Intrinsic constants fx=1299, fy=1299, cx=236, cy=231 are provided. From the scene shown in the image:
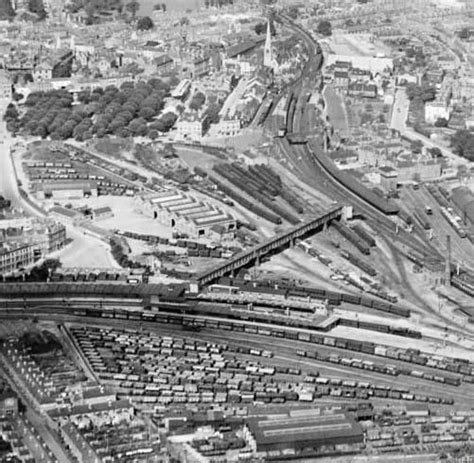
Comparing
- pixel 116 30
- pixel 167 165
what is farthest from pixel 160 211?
pixel 116 30

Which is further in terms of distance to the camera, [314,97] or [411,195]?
[314,97]

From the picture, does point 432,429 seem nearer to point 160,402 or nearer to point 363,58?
point 160,402

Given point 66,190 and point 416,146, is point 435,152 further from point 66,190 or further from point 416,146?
point 66,190

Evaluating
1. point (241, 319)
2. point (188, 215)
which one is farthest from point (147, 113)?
point (241, 319)

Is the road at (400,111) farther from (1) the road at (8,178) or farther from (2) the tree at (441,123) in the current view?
(1) the road at (8,178)

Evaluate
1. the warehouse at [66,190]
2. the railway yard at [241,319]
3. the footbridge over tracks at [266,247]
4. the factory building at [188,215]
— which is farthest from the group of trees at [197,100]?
the footbridge over tracks at [266,247]

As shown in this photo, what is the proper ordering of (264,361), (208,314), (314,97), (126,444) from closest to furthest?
(126,444), (264,361), (208,314), (314,97)

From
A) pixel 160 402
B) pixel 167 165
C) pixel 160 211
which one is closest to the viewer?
pixel 160 402
